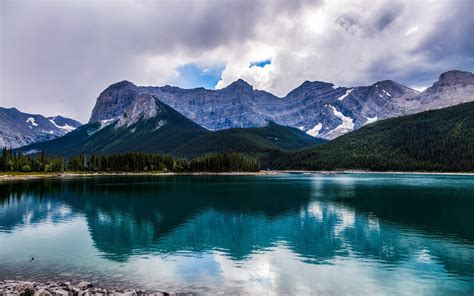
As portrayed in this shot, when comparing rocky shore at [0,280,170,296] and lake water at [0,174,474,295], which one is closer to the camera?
rocky shore at [0,280,170,296]

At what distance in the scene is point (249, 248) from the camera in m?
50.4

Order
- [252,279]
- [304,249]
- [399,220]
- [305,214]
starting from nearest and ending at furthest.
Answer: [252,279] < [304,249] < [399,220] < [305,214]

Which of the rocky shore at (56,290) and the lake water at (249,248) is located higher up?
the rocky shore at (56,290)

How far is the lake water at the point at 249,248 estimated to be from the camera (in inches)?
1423

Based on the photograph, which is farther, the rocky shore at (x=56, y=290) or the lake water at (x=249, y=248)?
the lake water at (x=249, y=248)

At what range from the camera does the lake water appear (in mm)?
36156

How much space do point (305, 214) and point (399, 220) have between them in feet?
61.3

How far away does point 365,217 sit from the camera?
247ft

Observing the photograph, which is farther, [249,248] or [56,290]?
[249,248]

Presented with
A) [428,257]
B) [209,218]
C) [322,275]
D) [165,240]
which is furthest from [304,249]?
[209,218]

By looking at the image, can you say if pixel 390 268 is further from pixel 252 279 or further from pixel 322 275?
pixel 252 279

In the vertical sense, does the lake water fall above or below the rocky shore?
below

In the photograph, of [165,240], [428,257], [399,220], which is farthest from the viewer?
[399,220]

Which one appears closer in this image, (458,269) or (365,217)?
(458,269)
